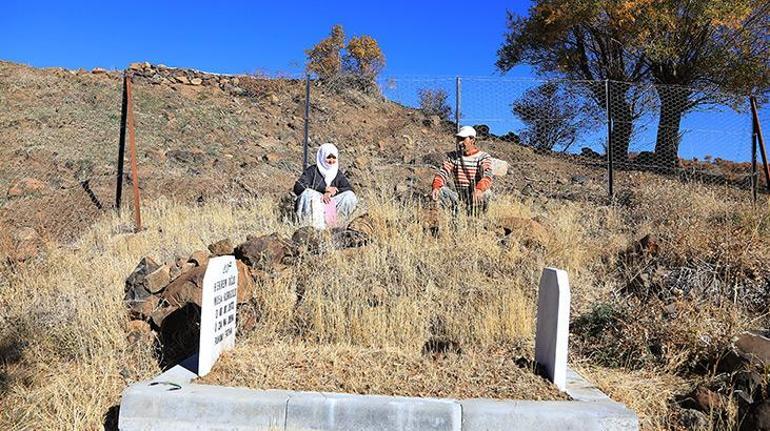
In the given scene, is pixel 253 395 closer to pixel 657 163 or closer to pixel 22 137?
pixel 22 137

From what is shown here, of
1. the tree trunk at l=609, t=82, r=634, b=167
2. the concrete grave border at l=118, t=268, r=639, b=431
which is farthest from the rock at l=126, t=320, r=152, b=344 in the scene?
the tree trunk at l=609, t=82, r=634, b=167

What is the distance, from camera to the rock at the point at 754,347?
4.05 meters

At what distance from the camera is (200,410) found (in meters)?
3.44

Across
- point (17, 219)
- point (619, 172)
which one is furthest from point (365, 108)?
point (17, 219)

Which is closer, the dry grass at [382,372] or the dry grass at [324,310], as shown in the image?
the dry grass at [382,372]

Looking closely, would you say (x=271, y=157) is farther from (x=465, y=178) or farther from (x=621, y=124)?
(x=621, y=124)

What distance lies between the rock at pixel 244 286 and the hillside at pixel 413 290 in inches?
2.6

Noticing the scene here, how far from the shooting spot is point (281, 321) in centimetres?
486

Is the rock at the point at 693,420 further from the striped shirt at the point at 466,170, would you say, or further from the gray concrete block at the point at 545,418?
the striped shirt at the point at 466,170

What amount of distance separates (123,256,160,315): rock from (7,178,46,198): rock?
5.67 metres

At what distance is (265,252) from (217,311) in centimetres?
152

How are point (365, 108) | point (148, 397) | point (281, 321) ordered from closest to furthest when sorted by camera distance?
point (148, 397) < point (281, 321) < point (365, 108)

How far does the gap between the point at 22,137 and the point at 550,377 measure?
488 inches

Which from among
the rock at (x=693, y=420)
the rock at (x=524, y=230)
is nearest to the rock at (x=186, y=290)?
the rock at (x=524, y=230)
